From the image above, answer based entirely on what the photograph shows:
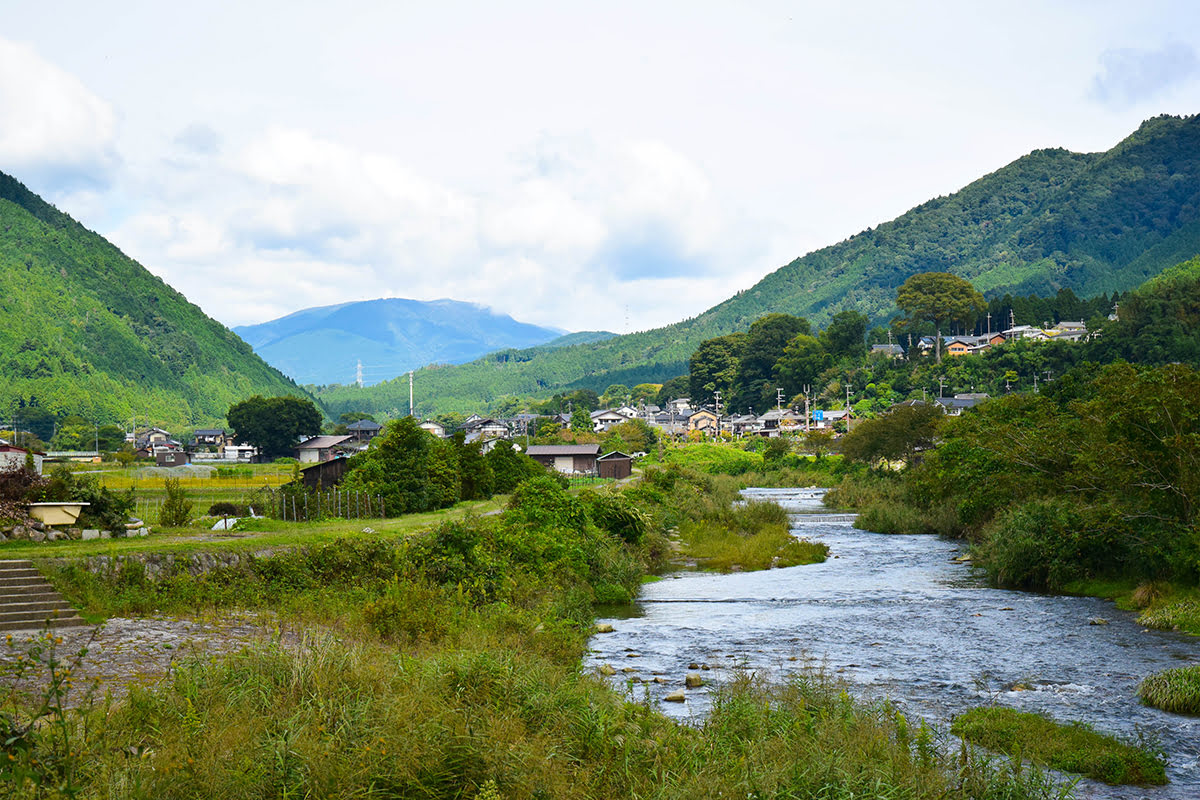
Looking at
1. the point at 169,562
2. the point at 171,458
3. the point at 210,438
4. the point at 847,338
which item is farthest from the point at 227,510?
the point at 847,338

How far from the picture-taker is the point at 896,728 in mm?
11883

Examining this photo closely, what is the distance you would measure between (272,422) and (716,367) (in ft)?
241

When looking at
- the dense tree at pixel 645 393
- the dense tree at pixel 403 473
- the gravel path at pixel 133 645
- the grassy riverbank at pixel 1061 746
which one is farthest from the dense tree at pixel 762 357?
the gravel path at pixel 133 645

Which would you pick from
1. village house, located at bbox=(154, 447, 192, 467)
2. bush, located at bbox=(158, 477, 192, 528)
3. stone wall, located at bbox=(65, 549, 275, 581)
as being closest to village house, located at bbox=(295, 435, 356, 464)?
village house, located at bbox=(154, 447, 192, 467)

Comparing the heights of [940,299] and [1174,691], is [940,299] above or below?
above

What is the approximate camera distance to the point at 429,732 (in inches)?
367

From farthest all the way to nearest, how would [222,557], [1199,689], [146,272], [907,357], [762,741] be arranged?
1. [146,272]
2. [907,357]
3. [222,557]
4. [1199,689]
5. [762,741]

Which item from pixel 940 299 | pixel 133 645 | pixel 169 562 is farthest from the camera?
pixel 940 299

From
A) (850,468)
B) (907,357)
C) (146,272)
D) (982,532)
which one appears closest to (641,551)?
(982,532)

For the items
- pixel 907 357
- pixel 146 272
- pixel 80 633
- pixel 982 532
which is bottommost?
pixel 982 532

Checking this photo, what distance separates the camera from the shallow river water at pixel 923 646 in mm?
14891

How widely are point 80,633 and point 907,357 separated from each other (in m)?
121

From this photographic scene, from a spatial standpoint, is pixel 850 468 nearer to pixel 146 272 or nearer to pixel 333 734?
pixel 333 734

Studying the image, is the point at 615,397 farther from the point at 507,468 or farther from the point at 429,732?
the point at 429,732
